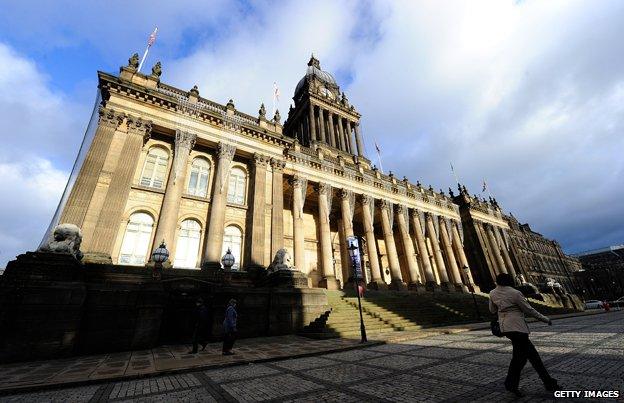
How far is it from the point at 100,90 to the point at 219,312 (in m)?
15.6

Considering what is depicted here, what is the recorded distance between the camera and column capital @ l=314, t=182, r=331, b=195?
78.6ft

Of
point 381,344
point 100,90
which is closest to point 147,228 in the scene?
point 100,90

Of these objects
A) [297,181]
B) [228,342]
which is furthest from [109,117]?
[228,342]

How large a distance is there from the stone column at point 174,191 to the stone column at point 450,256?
28007 mm

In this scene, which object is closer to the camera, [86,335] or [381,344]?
[86,335]

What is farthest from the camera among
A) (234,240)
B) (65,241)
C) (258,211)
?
(258,211)

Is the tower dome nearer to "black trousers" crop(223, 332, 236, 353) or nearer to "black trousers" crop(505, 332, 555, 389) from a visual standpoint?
"black trousers" crop(223, 332, 236, 353)

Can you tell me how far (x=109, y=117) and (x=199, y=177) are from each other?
19.7 feet

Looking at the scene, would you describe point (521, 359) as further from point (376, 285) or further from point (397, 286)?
point (397, 286)

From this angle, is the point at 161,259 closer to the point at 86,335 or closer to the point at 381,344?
the point at 86,335

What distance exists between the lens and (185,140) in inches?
696

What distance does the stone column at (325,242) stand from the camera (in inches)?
780

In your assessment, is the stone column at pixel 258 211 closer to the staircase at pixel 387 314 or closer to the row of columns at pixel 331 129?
the staircase at pixel 387 314

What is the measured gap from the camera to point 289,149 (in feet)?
76.8
